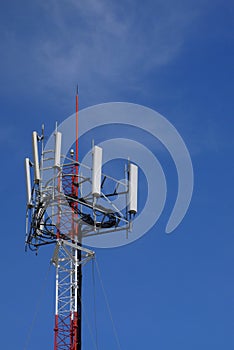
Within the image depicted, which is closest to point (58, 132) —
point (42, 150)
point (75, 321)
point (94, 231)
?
point (42, 150)

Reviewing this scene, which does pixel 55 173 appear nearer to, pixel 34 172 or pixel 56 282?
pixel 34 172

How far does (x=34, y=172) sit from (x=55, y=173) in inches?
67.4

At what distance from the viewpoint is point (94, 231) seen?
89.7 meters

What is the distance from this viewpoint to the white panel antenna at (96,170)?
289ft

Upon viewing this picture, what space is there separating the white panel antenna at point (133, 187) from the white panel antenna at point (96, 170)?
3.32 m

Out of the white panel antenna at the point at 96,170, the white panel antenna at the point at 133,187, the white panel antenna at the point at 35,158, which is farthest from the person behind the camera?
the white panel antenna at the point at 133,187

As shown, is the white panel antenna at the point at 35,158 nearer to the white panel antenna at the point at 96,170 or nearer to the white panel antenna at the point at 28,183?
the white panel antenna at the point at 28,183

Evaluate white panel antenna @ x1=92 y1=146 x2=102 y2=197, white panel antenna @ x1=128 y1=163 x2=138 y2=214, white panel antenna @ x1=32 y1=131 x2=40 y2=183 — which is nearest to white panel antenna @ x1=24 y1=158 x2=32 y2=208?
white panel antenna @ x1=32 y1=131 x2=40 y2=183

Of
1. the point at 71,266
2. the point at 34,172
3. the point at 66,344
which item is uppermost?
the point at 34,172

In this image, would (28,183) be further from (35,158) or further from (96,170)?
(96,170)

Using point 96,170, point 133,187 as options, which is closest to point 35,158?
point 96,170

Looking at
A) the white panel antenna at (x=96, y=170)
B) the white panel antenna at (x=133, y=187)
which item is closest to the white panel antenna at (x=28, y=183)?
the white panel antenna at (x=96, y=170)

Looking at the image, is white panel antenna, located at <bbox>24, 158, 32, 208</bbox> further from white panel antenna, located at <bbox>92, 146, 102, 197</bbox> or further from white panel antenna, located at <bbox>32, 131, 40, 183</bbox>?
white panel antenna, located at <bbox>92, 146, 102, 197</bbox>

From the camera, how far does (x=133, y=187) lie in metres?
91.3
